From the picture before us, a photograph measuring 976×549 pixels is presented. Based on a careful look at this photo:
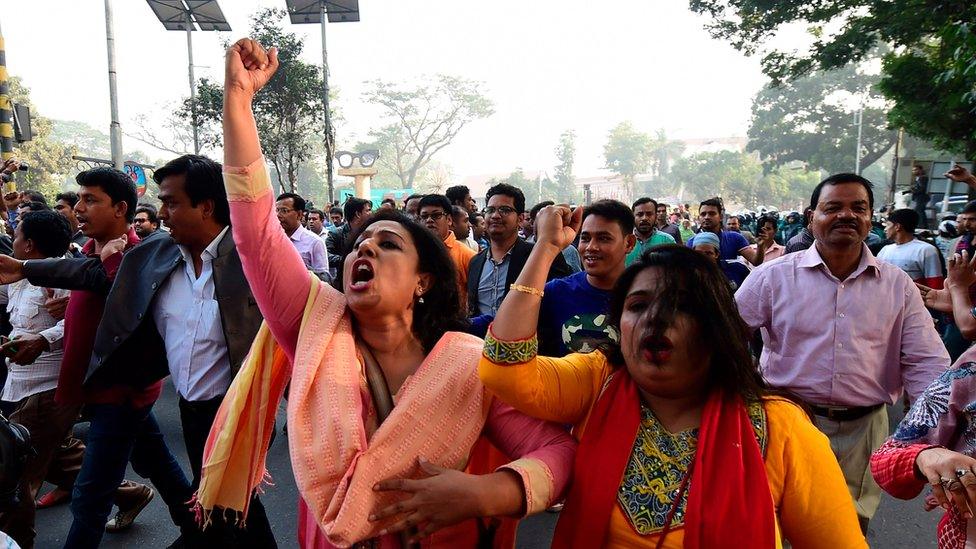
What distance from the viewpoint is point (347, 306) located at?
1588 mm

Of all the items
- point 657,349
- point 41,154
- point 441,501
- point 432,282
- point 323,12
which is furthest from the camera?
point 41,154

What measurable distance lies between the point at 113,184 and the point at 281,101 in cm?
1428

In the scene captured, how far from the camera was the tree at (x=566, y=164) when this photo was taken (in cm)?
5942

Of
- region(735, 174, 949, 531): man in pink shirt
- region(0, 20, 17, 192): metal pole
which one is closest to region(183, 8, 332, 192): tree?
region(0, 20, 17, 192): metal pole

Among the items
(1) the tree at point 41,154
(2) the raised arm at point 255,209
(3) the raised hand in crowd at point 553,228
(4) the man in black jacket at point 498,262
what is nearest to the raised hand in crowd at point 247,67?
(2) the raised arm at point 255,209

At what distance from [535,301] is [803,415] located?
25.2 inches

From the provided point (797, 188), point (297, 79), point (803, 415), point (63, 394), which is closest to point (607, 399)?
point (803, 415)

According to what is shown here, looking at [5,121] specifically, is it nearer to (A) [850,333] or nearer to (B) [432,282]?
(B) [432,282]

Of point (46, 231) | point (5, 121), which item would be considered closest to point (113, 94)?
point (5, 121)

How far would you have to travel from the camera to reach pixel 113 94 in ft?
37.9

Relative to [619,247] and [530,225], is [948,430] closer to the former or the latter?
[619,247]

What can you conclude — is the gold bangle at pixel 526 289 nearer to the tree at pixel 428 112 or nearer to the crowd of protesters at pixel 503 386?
the crowd of protesters at pixel 503 386

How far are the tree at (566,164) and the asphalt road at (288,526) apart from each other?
56565 millimetres

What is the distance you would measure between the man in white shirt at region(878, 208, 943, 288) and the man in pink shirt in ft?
12.1
